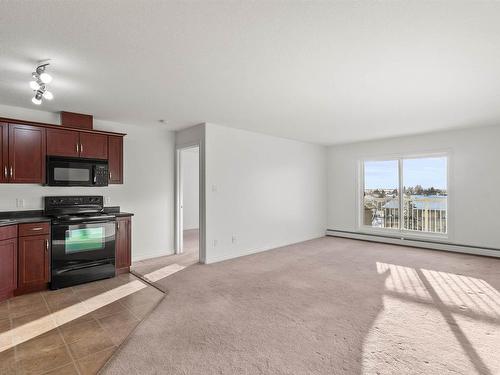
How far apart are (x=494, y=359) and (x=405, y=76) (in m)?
2.59

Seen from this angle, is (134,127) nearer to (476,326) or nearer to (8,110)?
(8,110)

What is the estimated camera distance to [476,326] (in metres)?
2.64

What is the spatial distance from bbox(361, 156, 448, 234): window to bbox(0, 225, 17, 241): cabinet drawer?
265 inches

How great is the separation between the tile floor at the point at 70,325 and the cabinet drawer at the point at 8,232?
2.44 ft

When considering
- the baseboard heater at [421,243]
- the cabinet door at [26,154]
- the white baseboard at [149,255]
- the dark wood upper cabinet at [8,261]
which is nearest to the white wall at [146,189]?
the white baseboard at [149,255]

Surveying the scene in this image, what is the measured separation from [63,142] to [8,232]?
1381mm

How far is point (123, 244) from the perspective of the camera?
14.2 ft

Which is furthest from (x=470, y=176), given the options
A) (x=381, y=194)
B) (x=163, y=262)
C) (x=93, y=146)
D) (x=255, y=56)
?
(x=93, y=146)

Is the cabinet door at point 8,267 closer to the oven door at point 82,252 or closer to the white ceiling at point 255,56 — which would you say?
the oven door at point 82,252

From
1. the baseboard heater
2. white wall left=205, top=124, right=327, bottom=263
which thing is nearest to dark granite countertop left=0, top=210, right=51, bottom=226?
white wall left=205, top=124, right=327, bottom=263

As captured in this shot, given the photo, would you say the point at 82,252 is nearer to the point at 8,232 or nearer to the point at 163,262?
the point at 8,232

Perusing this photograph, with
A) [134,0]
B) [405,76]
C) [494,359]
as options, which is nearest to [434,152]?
[405,76]

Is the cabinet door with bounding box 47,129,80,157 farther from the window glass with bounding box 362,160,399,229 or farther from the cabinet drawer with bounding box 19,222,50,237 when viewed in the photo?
the window glass with bounding box 362,160,399,229

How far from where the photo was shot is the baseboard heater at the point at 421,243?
5.29 meters
